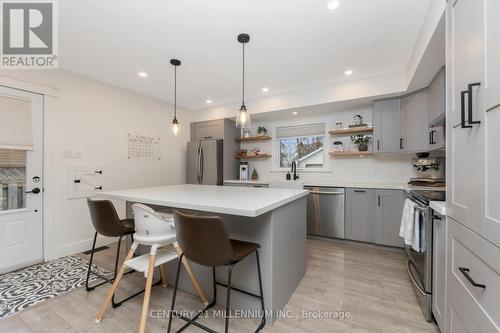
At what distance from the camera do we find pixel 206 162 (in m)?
4.56

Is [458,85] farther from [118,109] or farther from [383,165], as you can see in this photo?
[118,109]

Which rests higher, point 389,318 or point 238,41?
point 238,41

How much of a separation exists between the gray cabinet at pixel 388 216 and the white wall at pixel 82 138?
3892 millimetres

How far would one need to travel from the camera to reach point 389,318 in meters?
1.75

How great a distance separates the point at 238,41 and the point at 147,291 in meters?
2.43

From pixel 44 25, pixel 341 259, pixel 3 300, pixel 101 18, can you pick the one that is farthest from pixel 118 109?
pixel 341 259

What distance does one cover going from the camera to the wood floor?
1662 millimetres

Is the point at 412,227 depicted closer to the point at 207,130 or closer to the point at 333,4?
the point at 333,4

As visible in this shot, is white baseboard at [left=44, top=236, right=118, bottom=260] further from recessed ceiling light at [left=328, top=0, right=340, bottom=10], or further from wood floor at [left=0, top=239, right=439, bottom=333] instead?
recessed ceiling light at [left=328, top=0, right=340, bottom=10]

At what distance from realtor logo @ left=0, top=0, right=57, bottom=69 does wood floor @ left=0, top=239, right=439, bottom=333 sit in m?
2.57

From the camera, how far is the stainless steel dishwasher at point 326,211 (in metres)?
3.47

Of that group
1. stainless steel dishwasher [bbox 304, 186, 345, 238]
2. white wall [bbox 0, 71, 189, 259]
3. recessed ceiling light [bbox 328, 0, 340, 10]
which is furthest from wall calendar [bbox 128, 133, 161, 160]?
recessed ceiling light [bbox 328, 0, 340, 10]

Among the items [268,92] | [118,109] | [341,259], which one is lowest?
[341,259]

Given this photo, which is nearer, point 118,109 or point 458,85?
point 458,85
